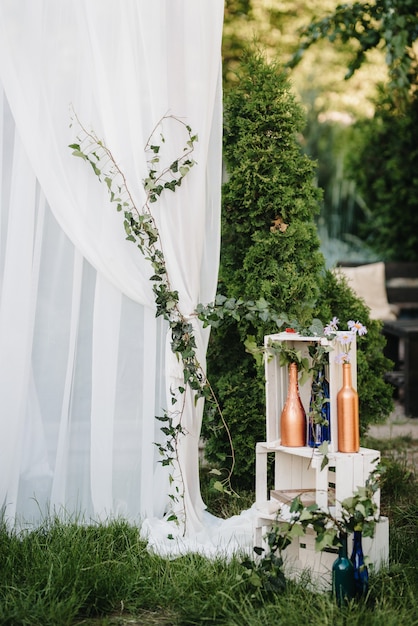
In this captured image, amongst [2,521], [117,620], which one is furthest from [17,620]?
[2,521]

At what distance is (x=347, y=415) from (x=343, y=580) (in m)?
0.52

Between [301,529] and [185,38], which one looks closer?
[301,529]

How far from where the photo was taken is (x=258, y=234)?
3.45 meters

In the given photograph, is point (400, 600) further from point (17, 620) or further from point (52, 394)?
point (52, 394)

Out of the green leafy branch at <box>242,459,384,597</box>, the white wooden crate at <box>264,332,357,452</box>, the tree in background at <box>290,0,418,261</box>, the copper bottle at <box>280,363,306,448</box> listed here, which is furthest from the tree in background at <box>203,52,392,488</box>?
the tree in background at <box>290,0,418,261</box>

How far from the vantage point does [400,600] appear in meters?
2.38

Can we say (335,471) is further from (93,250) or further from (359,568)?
(93,250)

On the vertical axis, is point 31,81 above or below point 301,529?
above

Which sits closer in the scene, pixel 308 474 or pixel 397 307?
pixel 308 474

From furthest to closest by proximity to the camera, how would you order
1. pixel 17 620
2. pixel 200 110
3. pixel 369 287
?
pixel 369 287, pixel 200 110, pixel 17 620

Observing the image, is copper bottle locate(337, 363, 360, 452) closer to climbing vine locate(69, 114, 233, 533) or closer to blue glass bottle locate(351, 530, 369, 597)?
blue glass bottle locate(351, 530, 369, 597)

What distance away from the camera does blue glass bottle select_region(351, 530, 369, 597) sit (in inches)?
94.5

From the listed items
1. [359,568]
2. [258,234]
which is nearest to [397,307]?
[258,234]

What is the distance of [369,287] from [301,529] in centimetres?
530
